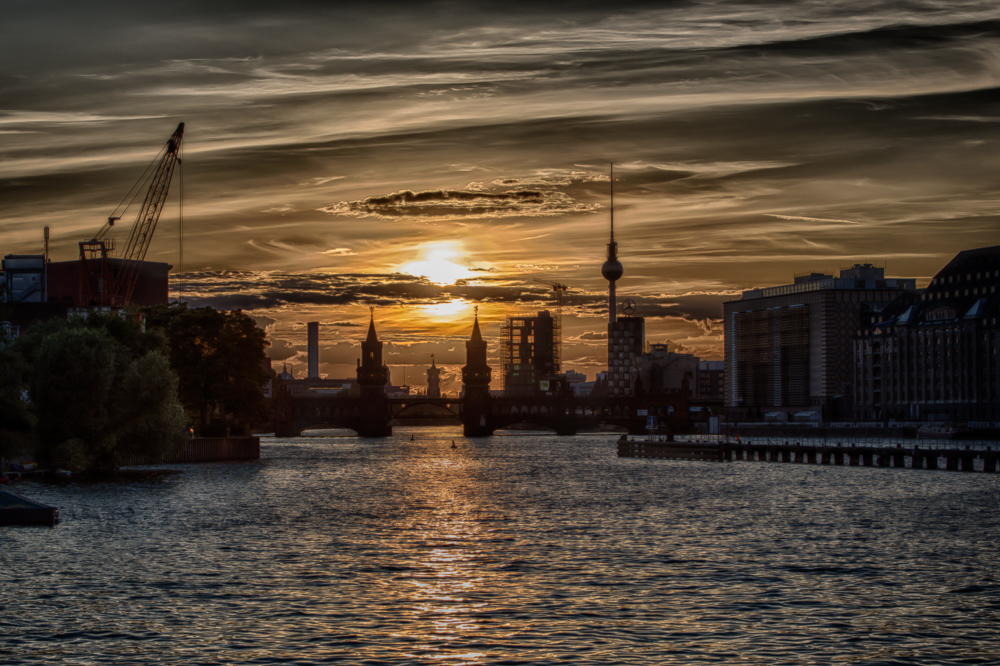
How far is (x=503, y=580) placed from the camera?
42094 millimetres

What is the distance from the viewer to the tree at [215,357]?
446 feet

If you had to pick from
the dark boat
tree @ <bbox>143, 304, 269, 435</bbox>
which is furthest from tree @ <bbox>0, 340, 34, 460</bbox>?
tree @ <bbox>143, 304, 269, 435</bbox>

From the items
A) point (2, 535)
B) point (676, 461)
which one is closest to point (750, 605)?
point (2, 535)

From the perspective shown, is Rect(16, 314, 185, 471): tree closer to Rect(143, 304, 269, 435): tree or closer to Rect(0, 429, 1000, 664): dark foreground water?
Rect(0, 429, 1000, 664): dark foreground water

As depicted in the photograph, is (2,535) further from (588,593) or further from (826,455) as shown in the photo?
(826,455)

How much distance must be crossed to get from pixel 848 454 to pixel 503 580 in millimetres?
105637

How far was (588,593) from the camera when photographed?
39.1m

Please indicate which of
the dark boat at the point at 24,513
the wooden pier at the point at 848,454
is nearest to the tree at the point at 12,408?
the dark boat at the point at 24,513

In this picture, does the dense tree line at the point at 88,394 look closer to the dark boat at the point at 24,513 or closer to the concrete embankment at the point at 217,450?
the concrete embankment at the point at 217,450

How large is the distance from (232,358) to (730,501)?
7602 centimetres

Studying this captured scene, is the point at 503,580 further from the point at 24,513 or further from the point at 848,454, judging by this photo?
the point at 848,454

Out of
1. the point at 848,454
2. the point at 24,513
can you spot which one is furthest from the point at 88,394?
the point at 848,454

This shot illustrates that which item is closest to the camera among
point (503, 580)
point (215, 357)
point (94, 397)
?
point (503, 580)

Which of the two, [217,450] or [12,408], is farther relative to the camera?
[217,450]
